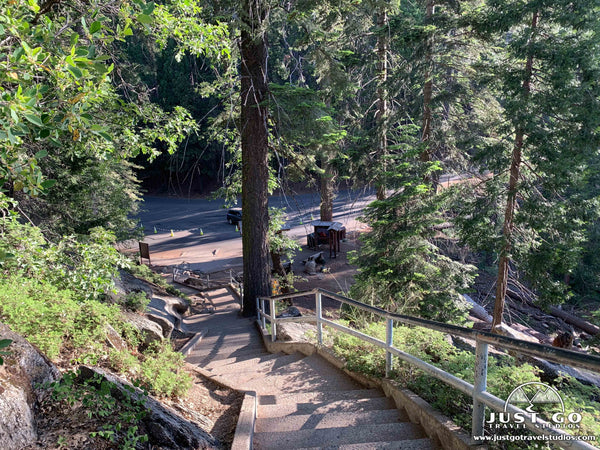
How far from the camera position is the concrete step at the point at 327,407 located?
13.0 feet

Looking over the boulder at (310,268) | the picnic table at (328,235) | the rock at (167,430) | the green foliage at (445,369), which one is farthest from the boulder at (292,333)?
the picnic table at (328,235)

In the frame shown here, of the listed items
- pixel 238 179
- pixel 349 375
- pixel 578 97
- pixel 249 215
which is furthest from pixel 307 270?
pixel 349 375

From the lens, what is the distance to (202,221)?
1302 inches

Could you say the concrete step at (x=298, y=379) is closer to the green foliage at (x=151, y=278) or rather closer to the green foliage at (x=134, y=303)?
the green foliage at (x=134, y=303)

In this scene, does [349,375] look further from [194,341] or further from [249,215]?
[249,215]

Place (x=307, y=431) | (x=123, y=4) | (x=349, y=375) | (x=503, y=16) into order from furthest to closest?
(x=503, y=16) → (x=349, y=375) → (x=307, y=431) → (x=123, y=4)

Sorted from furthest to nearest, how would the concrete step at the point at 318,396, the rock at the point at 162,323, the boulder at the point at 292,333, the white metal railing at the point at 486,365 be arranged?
the rock at the point at 162,323
the boulder at the point at 292,333
the concrete step at the point at 318,396
the white metal railing at the point at 486,365

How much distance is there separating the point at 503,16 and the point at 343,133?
5247 mm

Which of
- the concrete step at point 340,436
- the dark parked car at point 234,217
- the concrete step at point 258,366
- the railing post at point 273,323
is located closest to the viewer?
the concrete step at point 340,436

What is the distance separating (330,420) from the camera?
3736mm

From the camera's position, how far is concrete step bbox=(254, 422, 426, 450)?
3307 millimetres

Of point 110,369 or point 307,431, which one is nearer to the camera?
point 307,431

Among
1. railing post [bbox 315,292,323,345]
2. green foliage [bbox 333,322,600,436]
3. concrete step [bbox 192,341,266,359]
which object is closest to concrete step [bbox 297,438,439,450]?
green foliage [bbox 333,322,600,436]

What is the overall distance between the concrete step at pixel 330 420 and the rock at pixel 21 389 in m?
1.86
